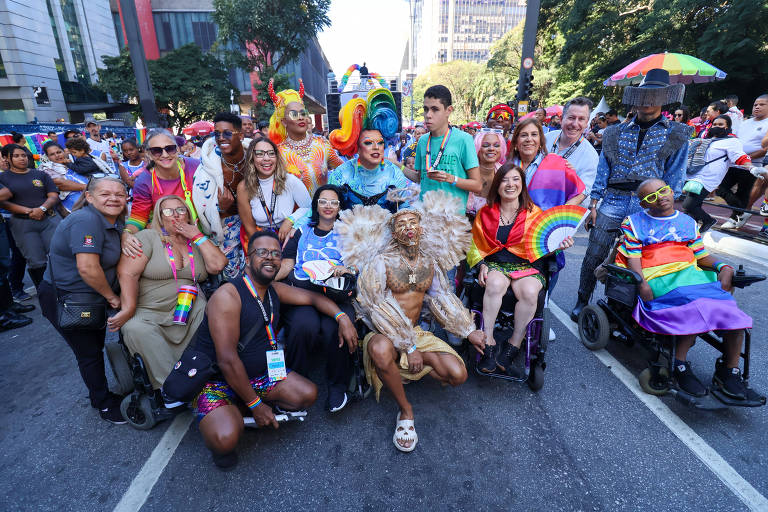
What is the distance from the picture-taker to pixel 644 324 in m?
2.90

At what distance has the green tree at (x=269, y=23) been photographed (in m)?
20.1

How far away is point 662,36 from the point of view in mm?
16203

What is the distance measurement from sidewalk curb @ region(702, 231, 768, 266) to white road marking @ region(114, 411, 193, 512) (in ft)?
24.7

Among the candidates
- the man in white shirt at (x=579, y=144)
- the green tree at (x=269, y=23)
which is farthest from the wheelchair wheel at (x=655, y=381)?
the green tree at (x=269, y=23)

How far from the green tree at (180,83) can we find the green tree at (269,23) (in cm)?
393

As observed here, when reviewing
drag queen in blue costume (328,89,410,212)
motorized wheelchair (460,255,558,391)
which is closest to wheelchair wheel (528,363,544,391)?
motorized wheelchair (460,255,558,391)

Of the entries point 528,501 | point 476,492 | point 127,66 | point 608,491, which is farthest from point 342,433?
point 127,66

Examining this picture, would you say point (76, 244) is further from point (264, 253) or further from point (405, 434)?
point (405, 434)

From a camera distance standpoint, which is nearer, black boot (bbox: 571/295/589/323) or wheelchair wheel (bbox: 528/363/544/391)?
wheelchair wheel (bbox: 528/363/544/391)

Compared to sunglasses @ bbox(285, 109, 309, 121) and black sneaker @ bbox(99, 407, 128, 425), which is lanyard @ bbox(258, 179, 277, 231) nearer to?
sunglasses @ bbox(285, 109, 309, 121)

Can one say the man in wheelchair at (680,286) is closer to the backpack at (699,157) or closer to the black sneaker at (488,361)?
the black sneaker at (488,361)

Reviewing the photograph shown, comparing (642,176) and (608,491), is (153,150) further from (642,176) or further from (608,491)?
(642,176)

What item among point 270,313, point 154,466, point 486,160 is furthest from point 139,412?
point 486,160

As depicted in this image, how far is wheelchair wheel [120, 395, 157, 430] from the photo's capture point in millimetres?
2625
